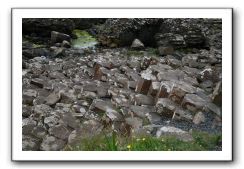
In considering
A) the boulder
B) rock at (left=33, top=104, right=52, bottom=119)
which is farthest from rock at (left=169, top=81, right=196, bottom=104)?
rock at (left=33, top=104, right=52, bottom=119)

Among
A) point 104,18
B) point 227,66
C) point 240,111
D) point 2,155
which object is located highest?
point 104,18

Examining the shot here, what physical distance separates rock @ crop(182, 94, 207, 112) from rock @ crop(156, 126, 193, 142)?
188 millimetres

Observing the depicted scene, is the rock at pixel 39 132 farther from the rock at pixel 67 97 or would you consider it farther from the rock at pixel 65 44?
the rock at pixel 65 44

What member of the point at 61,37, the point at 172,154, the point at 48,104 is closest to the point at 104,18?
the point at 61,37

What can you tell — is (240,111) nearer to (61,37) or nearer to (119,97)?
(119,97)

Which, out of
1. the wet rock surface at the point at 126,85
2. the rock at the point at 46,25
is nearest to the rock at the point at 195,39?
the wet rock surface at the point at 126,85

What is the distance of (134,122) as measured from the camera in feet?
15.5

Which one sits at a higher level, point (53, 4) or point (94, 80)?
point (53, 4)

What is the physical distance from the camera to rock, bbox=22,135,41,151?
15.4ft

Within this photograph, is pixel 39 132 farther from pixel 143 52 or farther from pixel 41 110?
pixel 143 52

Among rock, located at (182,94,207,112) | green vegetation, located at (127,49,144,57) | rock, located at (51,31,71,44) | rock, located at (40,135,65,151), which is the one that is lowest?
rock, located at (40,135,65,151)

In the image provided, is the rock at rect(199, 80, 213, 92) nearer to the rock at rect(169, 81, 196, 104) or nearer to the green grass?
the rock at rect(169, 81, 196, 104)

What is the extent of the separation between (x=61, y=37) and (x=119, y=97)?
644 mm

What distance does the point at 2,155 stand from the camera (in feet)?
15.6
